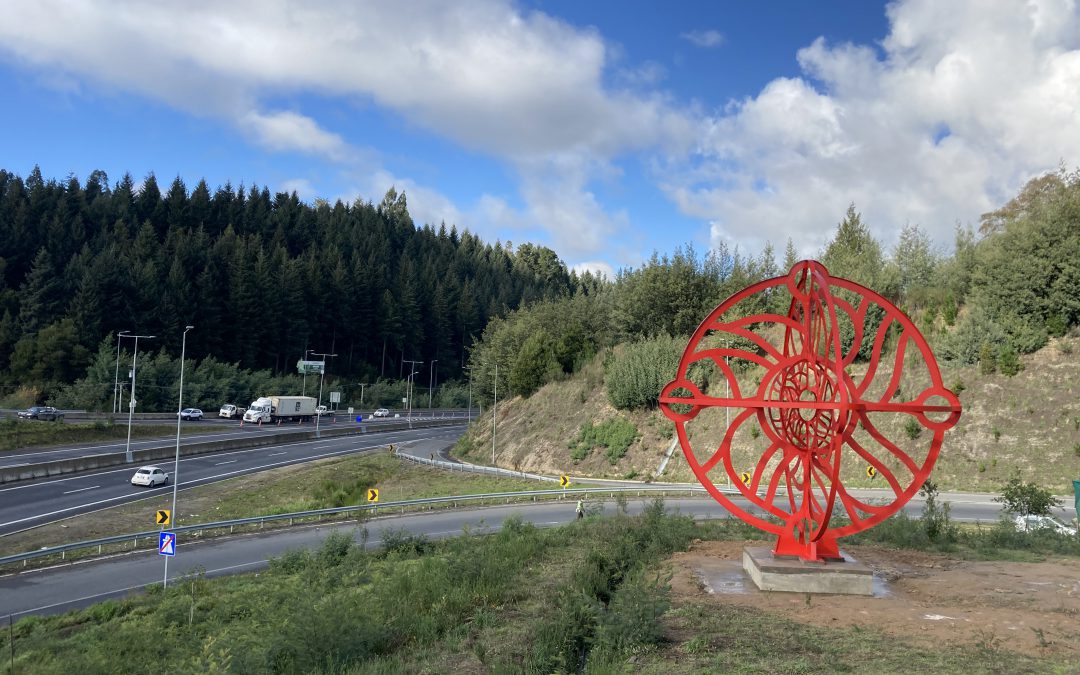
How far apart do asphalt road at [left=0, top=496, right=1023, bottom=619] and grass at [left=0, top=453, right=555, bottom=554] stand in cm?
706

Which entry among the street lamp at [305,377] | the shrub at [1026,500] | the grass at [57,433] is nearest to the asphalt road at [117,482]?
the grass at [57,433]

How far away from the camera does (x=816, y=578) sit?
14.0 m

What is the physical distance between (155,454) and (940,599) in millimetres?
55954

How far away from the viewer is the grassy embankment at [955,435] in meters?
Result: 38.0

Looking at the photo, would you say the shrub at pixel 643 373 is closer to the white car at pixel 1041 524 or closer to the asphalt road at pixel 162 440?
the white car at pixel 1041 524

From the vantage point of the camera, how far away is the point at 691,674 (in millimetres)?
8906

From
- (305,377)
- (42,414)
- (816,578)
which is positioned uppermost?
(305,377)

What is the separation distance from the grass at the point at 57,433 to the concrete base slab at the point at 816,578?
58.5 metres

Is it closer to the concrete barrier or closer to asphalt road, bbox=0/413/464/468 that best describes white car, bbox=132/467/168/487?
the concrete barrier

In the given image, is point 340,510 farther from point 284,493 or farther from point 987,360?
point 987,360

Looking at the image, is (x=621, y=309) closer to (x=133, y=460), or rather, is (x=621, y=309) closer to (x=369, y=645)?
(x=133, y=460)

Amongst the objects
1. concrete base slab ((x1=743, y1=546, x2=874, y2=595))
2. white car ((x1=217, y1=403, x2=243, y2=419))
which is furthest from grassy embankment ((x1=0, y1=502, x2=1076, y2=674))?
white car ((x1=217, y1=403, x2=243, y2=419))

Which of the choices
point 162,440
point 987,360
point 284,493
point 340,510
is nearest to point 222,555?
point 340,510

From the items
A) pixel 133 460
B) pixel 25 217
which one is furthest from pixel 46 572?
pixel 25 217
